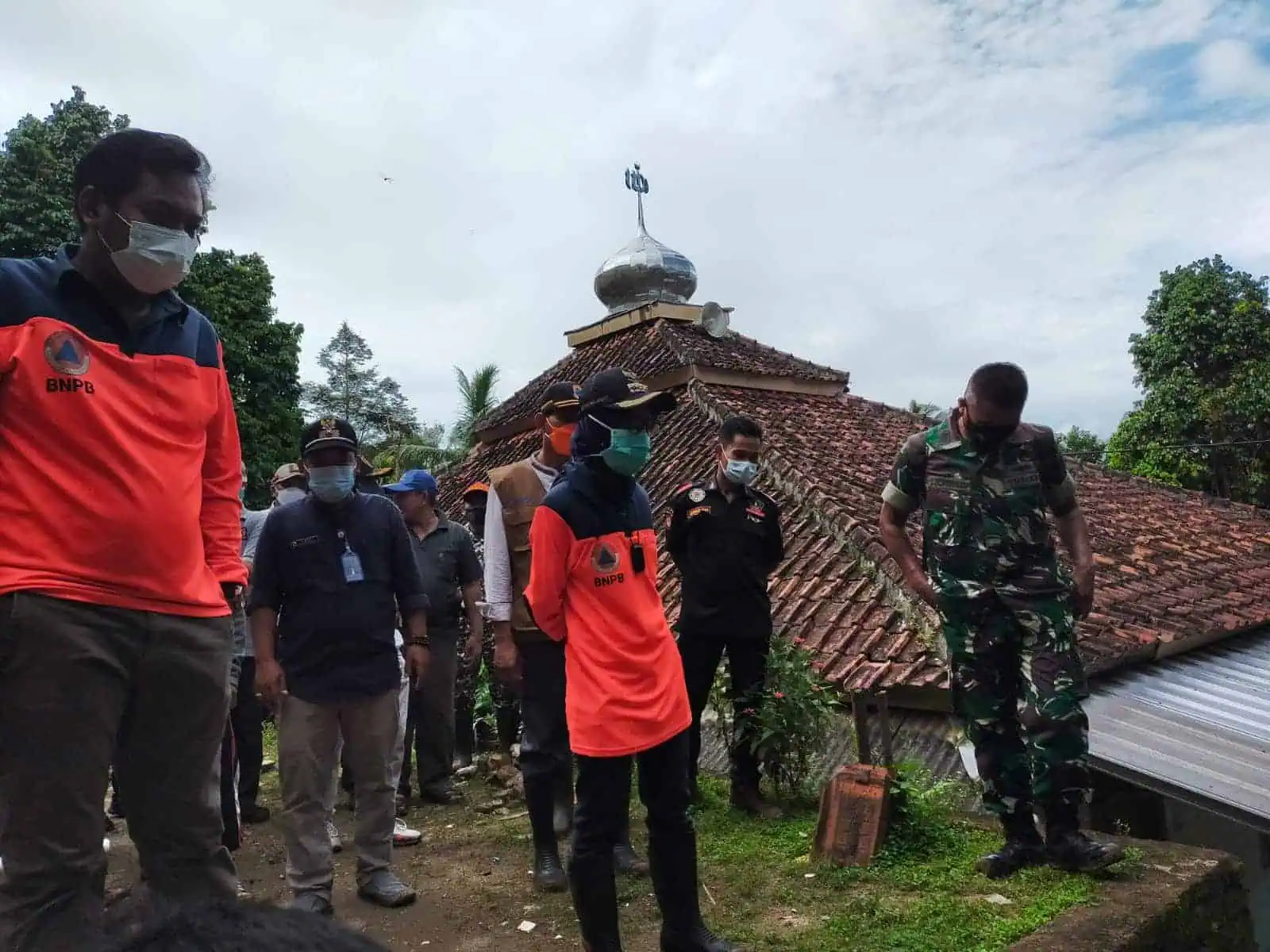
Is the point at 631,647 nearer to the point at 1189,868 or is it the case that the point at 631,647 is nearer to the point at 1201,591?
the point at 1189,868

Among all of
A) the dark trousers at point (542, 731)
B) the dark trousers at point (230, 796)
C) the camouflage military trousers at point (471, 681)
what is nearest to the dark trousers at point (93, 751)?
the dark trousers at point (542, 731)

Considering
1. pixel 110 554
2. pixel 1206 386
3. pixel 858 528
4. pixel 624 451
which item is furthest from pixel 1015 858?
pixel 1206 386

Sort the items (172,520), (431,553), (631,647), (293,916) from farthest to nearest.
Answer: (431,553) → (631,647) → (172,520) → (293,916)

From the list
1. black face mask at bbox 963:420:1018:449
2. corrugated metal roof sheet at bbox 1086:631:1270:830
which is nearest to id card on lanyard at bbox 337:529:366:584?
black face mask at bbox 963:420:1018:449

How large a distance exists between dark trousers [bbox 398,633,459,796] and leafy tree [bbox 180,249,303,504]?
509 inches

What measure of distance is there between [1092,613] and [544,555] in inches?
235

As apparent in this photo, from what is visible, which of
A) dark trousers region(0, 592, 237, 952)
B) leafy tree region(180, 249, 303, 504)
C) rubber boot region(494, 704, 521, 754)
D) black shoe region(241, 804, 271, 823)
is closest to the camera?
dark trousers region(0, 592, 237, 952)

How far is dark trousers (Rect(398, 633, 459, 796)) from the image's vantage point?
592 centimetres

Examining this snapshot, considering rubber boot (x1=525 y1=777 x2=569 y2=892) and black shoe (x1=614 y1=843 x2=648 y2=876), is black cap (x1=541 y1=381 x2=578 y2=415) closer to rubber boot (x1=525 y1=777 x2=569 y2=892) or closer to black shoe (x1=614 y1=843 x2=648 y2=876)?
rubber boot (x1=525 y1=777 x2=569 y2=892)

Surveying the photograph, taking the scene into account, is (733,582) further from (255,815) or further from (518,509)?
(255,815)

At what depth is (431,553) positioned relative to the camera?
19.4 feet

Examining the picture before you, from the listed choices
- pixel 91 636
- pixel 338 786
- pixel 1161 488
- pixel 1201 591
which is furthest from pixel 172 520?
pixel 1161 488

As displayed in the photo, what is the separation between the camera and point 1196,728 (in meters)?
5.78

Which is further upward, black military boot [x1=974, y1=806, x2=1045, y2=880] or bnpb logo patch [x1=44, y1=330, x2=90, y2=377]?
bnpb logo patch [x1=44, y1=330, x2=90, y2=377]
